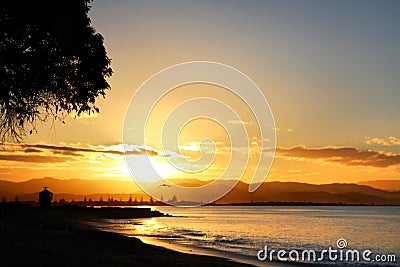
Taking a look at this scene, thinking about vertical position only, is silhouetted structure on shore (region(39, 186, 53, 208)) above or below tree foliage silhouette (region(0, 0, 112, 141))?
below


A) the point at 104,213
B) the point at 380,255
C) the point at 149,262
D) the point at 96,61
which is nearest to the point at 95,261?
the point at 149,262

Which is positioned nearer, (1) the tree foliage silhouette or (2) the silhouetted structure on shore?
(1) the tree foliage silhouette

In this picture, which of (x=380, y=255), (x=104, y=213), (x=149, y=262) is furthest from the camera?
(x=104, y=213)

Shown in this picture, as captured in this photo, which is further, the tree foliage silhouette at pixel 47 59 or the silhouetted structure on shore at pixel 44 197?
the silhouetted structure on shore at pixel 44 197

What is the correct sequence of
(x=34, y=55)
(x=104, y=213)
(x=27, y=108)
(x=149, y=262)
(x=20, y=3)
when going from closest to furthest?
(x=20, y=3) < (x=34, y=55) < (x=27, y=108) < (x=149, y=262) < (x=104, y=213)

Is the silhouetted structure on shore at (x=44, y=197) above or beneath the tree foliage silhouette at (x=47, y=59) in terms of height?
beneath

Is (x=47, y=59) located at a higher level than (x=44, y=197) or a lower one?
higher

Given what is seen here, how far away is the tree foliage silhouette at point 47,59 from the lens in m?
18.9

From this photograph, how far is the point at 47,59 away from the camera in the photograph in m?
20.2

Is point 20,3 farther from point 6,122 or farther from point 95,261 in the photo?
point 95,261

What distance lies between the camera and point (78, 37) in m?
20.3

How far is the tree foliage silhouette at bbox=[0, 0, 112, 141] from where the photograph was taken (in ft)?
62.0

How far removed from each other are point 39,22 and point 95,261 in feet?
34.6

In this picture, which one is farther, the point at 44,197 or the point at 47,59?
the point at 44,197
